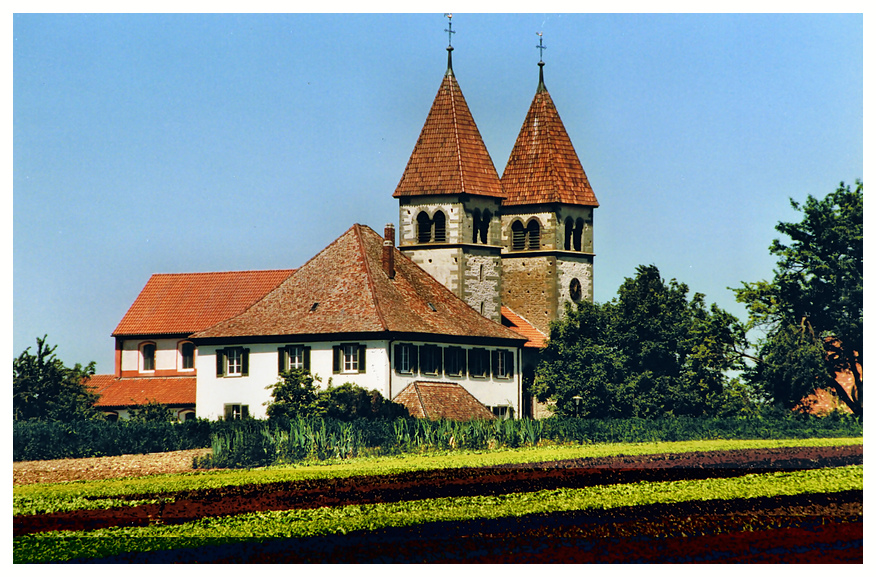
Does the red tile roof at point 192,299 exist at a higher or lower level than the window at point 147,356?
higher

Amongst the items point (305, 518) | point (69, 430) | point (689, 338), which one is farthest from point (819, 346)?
point (305, 518)

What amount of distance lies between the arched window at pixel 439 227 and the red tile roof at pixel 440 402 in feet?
39.4

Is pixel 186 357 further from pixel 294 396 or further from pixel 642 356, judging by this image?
pixel 642 356

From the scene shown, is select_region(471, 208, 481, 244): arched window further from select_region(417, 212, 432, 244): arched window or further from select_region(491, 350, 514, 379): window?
select_region(491, 350, 514, 379): window

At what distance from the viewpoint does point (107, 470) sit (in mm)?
45438

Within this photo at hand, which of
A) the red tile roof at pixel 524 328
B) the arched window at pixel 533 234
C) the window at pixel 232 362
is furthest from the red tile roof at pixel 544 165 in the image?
the window at pixel 232 362

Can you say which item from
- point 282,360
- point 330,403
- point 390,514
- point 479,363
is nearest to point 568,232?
point 479,363

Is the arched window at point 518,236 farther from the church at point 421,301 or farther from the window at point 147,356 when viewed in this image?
the window at point 147,356

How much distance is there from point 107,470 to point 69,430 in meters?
6.42

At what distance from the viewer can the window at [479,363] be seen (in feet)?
216

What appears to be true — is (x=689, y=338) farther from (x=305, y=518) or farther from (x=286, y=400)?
(x=305, y=518)

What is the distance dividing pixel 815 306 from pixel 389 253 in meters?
21.2

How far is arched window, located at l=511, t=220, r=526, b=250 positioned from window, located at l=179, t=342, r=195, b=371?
19136 millimetres

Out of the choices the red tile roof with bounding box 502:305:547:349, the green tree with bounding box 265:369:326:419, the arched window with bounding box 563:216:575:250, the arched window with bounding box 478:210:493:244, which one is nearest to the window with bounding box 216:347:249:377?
the green tree with bounding box 265:369:326:419
